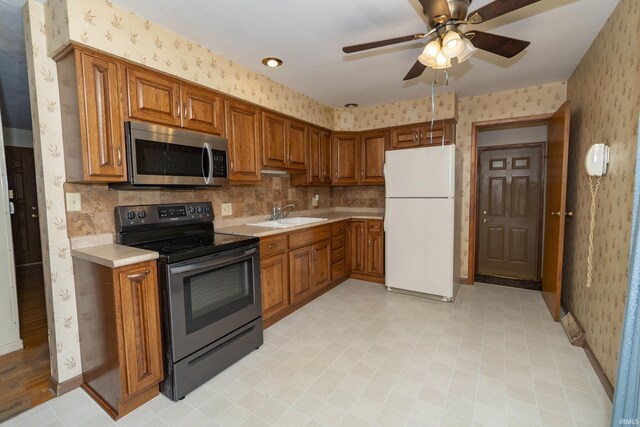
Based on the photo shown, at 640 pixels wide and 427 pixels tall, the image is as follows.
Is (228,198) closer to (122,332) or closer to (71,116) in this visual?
(71,116)

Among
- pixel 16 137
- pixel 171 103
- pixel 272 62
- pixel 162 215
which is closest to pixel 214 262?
pixel 162 215

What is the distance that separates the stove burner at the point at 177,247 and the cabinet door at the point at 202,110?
0.90 meters

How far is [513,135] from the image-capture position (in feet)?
13.3

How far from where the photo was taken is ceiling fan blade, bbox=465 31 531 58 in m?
1.66

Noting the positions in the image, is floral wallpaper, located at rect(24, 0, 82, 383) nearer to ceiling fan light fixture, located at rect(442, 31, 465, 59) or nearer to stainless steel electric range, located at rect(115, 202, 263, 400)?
stainless steel electric range, located at rect(115, 202, 263, 400)

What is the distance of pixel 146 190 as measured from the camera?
2.24 meters

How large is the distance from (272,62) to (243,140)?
74 centimetres

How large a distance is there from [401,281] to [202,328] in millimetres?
2308

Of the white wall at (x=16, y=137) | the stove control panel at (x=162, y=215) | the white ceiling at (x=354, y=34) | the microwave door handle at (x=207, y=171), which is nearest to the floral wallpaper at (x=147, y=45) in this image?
the white ceiling at (x=354, y=34)

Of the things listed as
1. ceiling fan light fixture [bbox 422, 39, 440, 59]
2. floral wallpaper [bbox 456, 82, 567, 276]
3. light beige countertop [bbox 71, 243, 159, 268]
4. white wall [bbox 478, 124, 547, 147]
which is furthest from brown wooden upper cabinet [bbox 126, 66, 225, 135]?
white wall [bbox 478, 124, 547, 147]

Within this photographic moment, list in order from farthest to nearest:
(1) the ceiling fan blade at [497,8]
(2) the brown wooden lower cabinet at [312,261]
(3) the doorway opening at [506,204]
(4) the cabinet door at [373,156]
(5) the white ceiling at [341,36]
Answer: (4) the cabinet door at [373,156] < (3) the doorway opening at [506,204] < (2) the brown wooden lower cabinet at [312,261] < (5) the white ceiling at [341,36] < (1) the ceiling fan blade at [497,8]

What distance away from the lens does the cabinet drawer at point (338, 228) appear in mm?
3590

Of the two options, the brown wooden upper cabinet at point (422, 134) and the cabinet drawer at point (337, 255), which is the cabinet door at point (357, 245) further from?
the brown wooden upper cabinet at point (422, 134)

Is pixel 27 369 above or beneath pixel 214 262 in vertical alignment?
beneath
